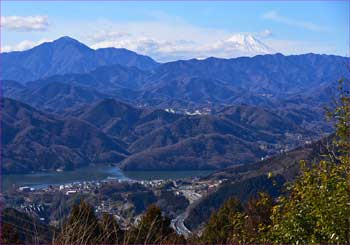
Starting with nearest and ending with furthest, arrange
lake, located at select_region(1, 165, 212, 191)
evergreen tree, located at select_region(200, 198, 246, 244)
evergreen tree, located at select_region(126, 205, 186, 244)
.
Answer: evergreen tree, located at select_region(126, 205, 186, 244) < evergreen tree, located at select_region(200, 198, 246, 244) < lake, located at select_region(1, 165, 212, 191)

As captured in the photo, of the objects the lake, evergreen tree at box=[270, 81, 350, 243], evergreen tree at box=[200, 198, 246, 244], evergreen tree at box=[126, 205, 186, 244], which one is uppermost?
evergreen tree at box=[270, 81, 350, 243]

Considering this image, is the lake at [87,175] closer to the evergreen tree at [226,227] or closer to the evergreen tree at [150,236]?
the evergreen tree at [226,227]

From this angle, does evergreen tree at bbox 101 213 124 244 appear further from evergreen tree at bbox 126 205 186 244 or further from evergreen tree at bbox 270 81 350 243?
evergreen tree at bbox 270 81 350 243

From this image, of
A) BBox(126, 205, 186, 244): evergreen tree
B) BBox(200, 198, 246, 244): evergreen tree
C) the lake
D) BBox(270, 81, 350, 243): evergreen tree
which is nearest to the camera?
BBox(126, 205, 186, 244): evergreen tree

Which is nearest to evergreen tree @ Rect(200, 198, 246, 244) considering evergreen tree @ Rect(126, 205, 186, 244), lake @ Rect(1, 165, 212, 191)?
evergreen tree @ Rect(126, 205, 186, 244)

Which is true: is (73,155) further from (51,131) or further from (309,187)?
(309,187)

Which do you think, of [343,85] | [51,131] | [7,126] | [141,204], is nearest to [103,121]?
[51,131]

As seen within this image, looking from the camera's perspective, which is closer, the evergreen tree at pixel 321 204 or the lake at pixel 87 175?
the evergreen tree at pixel 321 204

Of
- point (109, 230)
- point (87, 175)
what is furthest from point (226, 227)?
point (87, 175)

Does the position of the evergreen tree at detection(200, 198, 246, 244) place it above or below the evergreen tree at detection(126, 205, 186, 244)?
below

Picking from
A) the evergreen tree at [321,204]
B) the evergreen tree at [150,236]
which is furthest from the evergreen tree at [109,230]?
the evergreen tree at [321,204]
